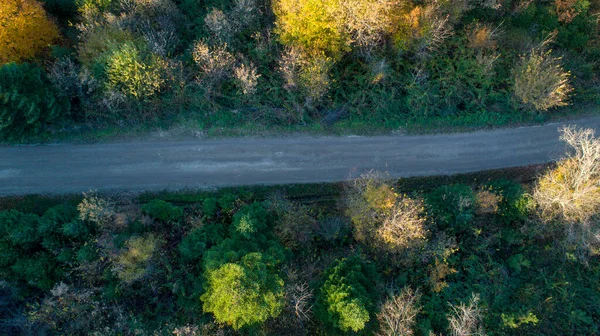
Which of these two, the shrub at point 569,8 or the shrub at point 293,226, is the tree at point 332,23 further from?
the shrub at point 569,8

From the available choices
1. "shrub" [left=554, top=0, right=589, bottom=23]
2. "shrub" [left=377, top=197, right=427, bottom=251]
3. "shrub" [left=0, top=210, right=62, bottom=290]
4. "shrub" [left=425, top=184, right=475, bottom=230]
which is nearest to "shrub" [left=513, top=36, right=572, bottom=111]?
"shrub" [left=554, top=0, right=589, bottom=23]

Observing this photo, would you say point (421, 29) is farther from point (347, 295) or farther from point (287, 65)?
point (347, 295)

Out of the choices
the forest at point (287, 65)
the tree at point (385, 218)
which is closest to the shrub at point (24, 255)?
the forest at point (287, 65)

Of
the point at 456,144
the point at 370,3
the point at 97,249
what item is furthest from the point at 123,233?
the point at 456,144

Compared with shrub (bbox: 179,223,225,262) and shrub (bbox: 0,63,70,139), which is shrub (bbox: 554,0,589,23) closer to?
shrub (bbox: 179,223,225,262)

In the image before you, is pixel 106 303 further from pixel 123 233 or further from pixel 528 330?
pixel 528 330
